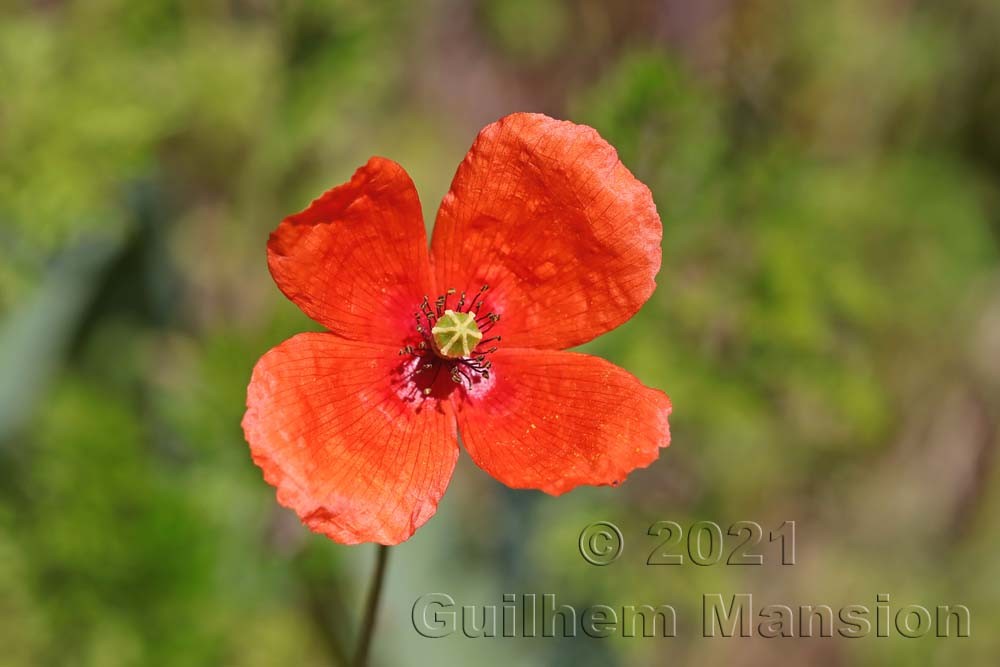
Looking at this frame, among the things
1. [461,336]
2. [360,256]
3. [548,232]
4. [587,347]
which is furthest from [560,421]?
[587,347]

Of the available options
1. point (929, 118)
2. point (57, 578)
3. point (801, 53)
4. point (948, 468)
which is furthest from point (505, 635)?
point (929, 118)

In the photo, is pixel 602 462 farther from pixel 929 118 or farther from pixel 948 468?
pixel 929 118

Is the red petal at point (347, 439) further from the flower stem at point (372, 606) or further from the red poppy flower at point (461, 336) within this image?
the flower stem at point (372, 606)

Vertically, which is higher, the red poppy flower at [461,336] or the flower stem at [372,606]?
the red poppy flower at [461,336]

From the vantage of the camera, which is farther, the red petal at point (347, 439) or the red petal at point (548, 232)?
the red petal at point (548, 232)

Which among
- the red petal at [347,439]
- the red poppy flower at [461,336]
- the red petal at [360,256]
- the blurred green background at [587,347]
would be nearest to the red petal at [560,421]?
the red poppy flower at [461,336]

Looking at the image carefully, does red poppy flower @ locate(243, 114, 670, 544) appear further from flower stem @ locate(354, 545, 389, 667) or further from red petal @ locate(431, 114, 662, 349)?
flower stem @ locate(354, 545, 389, 667)

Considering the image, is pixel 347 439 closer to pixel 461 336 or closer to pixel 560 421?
pixel 461 336

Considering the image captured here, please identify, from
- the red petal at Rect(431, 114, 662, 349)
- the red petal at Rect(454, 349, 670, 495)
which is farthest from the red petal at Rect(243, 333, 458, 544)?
the red petal at Rect(431, 114, 662, 349)
